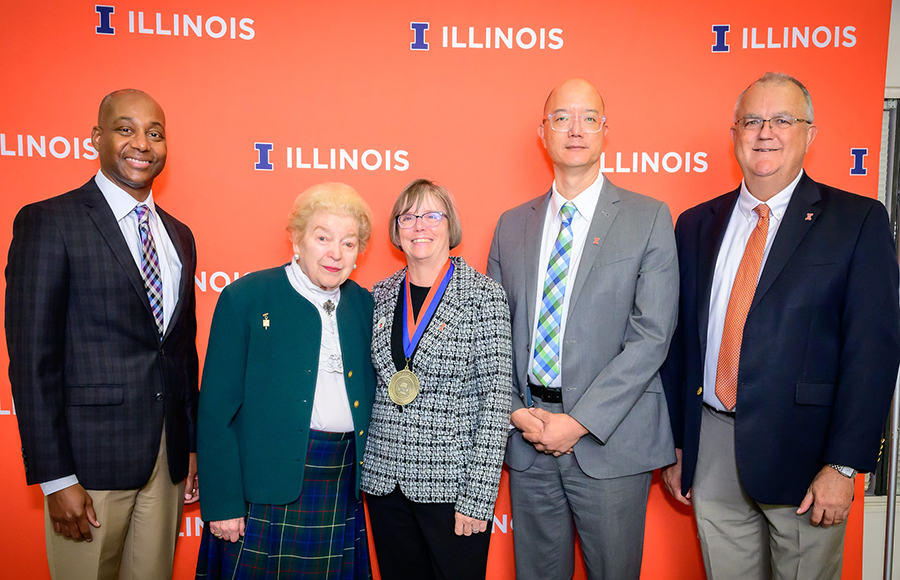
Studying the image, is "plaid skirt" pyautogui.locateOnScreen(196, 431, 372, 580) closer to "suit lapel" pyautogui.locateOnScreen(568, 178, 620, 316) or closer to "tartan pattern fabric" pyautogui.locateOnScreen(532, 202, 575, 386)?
"tartan pattern fabric" pyautogui.locateOnScreen(532, 202, 575, 386)

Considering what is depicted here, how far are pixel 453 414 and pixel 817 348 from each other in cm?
129

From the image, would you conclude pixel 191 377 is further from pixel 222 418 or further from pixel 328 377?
pixel 328 377

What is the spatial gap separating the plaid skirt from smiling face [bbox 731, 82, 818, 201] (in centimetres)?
180

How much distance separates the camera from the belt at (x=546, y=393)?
212cm

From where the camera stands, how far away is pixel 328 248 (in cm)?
196

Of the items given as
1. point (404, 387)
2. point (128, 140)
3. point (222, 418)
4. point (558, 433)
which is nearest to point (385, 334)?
point (404, 387)

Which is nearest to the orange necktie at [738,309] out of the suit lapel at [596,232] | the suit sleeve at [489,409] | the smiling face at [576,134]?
the suit lapel at [596,232]

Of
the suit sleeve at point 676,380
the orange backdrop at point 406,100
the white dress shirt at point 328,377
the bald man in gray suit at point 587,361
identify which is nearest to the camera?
the white dress shirt at point 328,377

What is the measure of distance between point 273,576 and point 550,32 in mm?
2582

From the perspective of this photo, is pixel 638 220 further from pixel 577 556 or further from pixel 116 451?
pixel 116 451

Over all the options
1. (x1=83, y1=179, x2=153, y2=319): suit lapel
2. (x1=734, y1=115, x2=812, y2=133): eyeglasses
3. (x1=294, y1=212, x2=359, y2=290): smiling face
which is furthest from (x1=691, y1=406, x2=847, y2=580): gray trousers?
(x1=83, y1=179, x2=153, y2=319): suit lapel

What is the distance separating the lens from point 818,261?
1968mm

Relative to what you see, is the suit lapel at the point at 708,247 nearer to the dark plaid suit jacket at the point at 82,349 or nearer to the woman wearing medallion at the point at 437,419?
the woman wearing medallion at the point at 437,419

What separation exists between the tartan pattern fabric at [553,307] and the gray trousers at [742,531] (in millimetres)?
654
